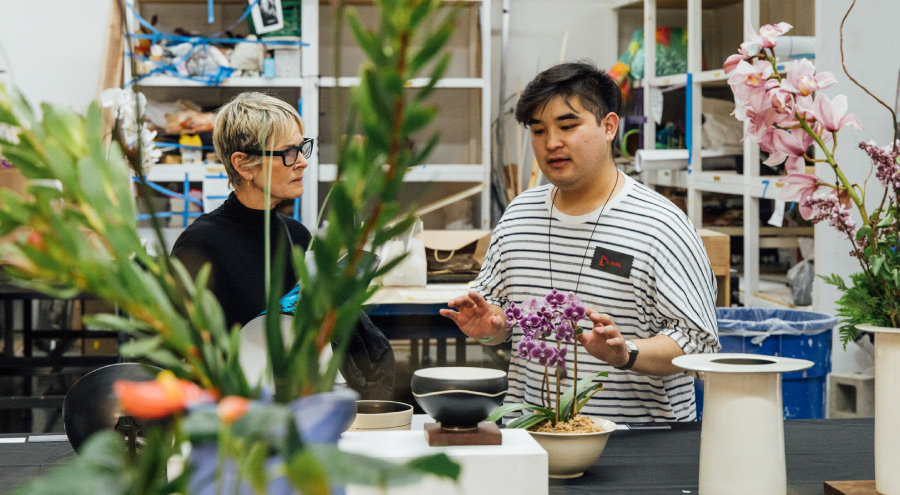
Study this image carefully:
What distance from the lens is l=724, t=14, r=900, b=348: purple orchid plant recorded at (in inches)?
45.1

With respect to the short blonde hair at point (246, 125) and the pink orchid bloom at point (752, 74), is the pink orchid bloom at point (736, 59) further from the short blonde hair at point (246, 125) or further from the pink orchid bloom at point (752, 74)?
the short blonde hair at point (246, 125)

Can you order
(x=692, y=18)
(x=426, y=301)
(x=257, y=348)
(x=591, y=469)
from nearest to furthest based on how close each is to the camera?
(x=257, y=348), (x=591, y=469), (x=426, y=301), (x=692, y=18)

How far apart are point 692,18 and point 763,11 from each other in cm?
44

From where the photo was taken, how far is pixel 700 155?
446 cm

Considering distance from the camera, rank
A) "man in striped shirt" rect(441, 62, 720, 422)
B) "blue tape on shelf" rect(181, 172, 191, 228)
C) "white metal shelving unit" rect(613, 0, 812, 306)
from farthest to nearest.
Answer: "blue tape on shelf" rect(181, 172, 191, 228) < "white metal shelving unit" rect(613, 0, 812, 306) < "man in striped shirt" rect(441, 62, 720, 422)

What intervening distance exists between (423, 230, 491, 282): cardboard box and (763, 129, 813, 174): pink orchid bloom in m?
2.59

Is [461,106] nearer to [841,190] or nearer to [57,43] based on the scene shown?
[57,43]

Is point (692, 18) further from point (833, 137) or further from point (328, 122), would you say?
point (833, 137)

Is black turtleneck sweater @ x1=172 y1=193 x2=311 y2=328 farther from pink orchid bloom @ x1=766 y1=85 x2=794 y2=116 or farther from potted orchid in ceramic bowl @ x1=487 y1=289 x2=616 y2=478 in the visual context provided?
pink orchid bloom @ x1=766 y1=85 x2=794 y2=116

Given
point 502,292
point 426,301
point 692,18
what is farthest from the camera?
point 692,18

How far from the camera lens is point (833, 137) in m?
1.17

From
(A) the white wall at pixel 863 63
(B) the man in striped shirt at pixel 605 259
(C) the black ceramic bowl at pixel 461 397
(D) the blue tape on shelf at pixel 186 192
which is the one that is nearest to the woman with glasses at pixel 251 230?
(B) the man in striped shirt at pixel 605 259

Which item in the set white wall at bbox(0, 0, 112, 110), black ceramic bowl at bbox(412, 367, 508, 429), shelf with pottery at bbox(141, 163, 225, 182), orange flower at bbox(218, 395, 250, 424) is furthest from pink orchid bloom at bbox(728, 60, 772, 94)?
white wall at bbox(0, 0, 112, 110)

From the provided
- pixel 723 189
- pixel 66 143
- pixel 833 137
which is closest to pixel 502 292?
pixel 833 137
